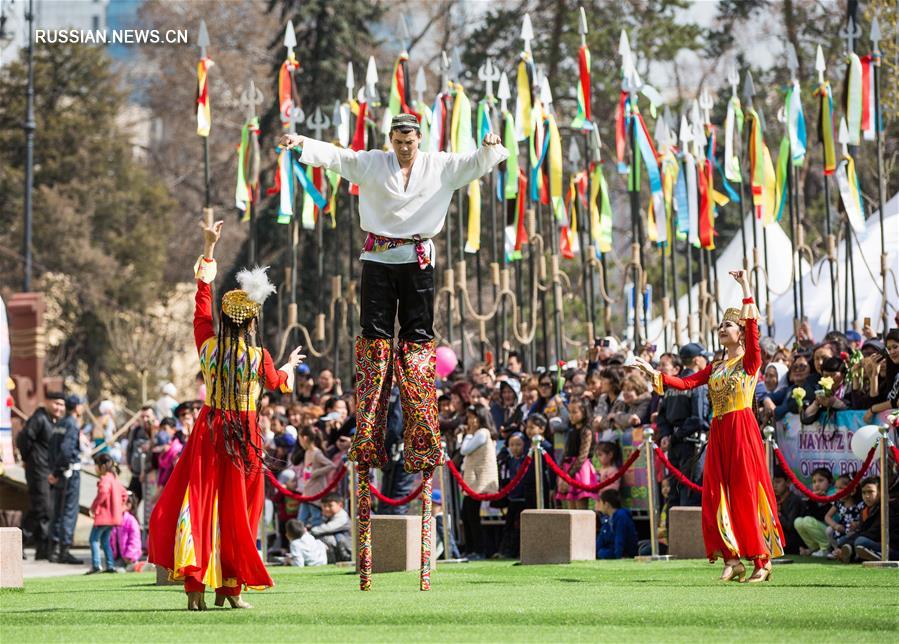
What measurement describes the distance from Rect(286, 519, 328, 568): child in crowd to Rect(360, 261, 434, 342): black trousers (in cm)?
620

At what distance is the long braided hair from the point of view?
8539 millimetres

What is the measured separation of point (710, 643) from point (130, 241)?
3974cm

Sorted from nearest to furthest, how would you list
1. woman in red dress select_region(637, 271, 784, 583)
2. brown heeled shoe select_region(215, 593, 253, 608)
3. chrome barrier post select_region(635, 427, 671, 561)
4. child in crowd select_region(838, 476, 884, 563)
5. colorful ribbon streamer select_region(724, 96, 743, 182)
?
1. brown heeled shoe select_region(215, 593, 253, 608)
2. woman in red dress select_region(637, 271, 784, 583)
3. child in crowd select_region(838, 476, 884, 563)
4. chrome barrier post select_region(635, 427, 671, 561)
5. colorful ribbon streamer select_region(724, 96, 743, 182)

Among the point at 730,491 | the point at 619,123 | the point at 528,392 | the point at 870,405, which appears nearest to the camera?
the point at 730,491

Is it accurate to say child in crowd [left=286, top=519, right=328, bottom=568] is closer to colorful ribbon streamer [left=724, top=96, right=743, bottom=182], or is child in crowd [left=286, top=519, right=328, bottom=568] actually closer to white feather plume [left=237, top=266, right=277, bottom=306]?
white feather plume [left=237, top=266, right=277, bottom=306]

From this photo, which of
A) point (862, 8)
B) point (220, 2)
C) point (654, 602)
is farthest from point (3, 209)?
point (654, 602)

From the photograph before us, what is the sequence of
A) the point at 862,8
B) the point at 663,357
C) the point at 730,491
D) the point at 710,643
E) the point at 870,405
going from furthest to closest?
1. the point at 862,8
2. the point at 663,357
3. the point at 870,405
4. the point at 730,491
5. the point at 710,643

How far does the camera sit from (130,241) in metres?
44.8

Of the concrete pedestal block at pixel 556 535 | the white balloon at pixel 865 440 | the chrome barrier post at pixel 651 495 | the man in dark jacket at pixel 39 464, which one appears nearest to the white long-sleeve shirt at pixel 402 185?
the concrete pedestal block at pixel 556 535

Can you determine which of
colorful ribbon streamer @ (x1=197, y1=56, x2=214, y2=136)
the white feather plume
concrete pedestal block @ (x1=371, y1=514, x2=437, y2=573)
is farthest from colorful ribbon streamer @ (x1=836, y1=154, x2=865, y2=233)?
the white feather plume

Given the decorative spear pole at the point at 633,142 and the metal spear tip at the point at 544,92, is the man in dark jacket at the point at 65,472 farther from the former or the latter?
the metal spear tip at the point at 544,92

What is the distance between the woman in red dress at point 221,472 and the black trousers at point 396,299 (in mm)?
627

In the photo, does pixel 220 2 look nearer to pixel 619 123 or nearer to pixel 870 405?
pixel 619 123

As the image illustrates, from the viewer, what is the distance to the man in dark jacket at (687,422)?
13344 mm
